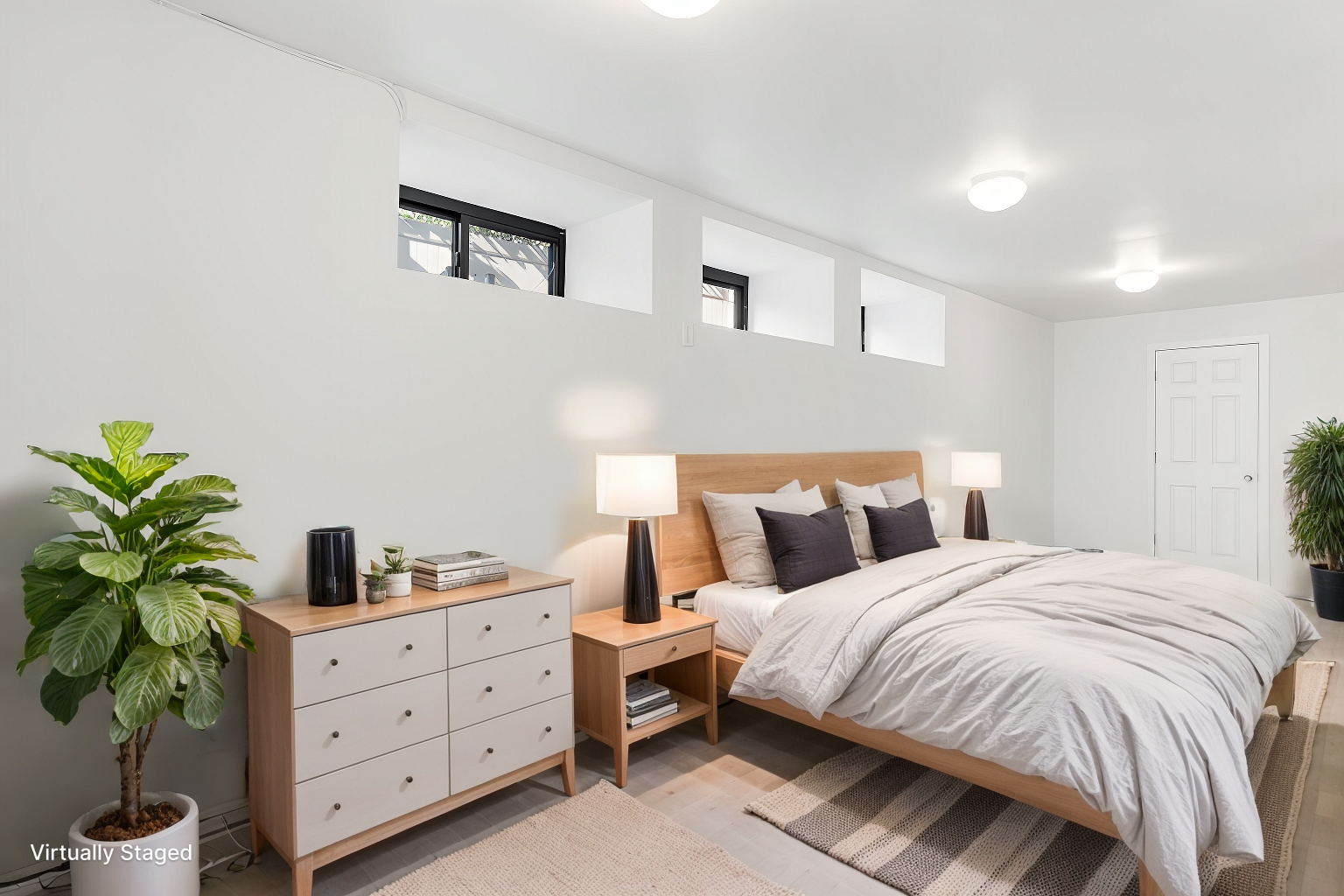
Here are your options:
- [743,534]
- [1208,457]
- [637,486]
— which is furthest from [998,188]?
[1208,457]

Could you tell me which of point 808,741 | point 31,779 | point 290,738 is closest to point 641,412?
point 808,741

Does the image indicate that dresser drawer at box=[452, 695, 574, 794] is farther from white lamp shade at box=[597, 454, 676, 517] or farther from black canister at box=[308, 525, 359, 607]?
white lamp shade at box=[597, 454, 676, 517]

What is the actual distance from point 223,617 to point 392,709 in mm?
536

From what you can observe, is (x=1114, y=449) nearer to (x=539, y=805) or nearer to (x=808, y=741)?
(x=808, y=741)

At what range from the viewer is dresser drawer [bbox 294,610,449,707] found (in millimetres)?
1867

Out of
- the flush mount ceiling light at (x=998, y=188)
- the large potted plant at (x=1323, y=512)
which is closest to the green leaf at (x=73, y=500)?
the flush mount ceiling light at (x=998, y=188)

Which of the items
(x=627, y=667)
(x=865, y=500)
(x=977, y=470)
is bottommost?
(x=627, y=667)

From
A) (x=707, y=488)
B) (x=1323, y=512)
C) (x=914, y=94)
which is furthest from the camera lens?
(x=1323, y=512)

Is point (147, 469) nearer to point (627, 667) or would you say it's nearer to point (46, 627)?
point (46, 627)

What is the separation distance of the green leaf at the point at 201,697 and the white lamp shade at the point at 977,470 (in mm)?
4717

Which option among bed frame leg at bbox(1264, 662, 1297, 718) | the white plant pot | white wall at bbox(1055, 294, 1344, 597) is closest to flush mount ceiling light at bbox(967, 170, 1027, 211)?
bed frame leg at bbox(1264, 662, 1297, 718)

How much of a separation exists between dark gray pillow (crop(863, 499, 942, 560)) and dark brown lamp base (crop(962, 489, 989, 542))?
1.29 m

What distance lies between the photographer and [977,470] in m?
5.12

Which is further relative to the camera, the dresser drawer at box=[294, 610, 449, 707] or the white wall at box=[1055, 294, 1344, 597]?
the white wall at box=[1055, 294, 1344, 597]
